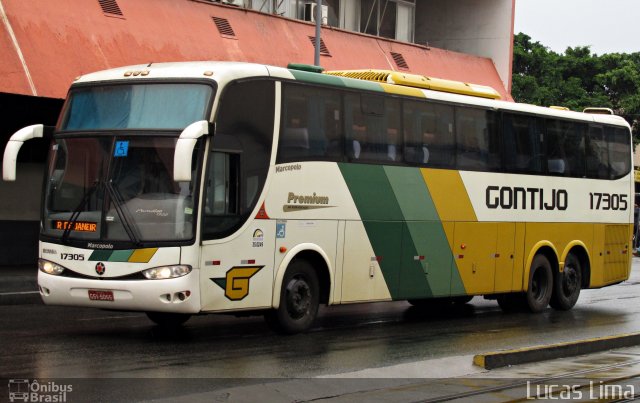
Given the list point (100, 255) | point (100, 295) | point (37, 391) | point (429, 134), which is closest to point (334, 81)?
point (429, 134)

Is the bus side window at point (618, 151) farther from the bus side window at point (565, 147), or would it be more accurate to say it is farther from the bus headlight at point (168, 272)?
the bus headlight at point (168, 272)

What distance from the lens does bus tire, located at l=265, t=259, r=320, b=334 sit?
1408 cm

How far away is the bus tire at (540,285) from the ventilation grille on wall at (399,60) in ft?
45.2

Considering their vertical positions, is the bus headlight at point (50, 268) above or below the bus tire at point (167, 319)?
above

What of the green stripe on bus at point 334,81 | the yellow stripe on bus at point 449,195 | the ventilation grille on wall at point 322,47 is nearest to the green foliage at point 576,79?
the ventilation grille on wall at point 322,47

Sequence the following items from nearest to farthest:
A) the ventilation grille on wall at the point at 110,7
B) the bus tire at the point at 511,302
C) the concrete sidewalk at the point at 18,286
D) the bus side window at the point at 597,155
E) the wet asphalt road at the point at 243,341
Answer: the wet asphalt road at the point at 243,341 < the concrete sidewalk at the point at 18,286 < the bus tire at the point at 511,302 < the bus side window at the point at 597,155 < the ventilation grille on wall at the point at 110,7

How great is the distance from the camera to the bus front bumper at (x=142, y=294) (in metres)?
12.6

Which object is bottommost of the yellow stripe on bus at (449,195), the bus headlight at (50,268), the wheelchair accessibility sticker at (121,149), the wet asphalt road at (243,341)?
the wet asphalt road at (243,341)

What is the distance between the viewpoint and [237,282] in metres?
13.3

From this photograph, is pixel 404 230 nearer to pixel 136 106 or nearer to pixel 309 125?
pixel 309 125

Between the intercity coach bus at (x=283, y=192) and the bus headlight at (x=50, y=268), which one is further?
the bus headlight at (x=50, y=268)

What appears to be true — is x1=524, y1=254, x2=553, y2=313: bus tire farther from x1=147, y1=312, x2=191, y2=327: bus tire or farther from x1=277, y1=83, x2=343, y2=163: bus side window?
x1=147, y1=312, x2=191, y2=327: bus tire

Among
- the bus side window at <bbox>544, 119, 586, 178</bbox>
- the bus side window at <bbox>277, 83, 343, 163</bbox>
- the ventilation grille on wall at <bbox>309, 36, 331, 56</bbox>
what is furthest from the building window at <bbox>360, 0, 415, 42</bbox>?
the bus side window at <bbox>277, 83, 343, 163</bbox>

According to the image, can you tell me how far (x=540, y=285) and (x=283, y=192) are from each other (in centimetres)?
694
